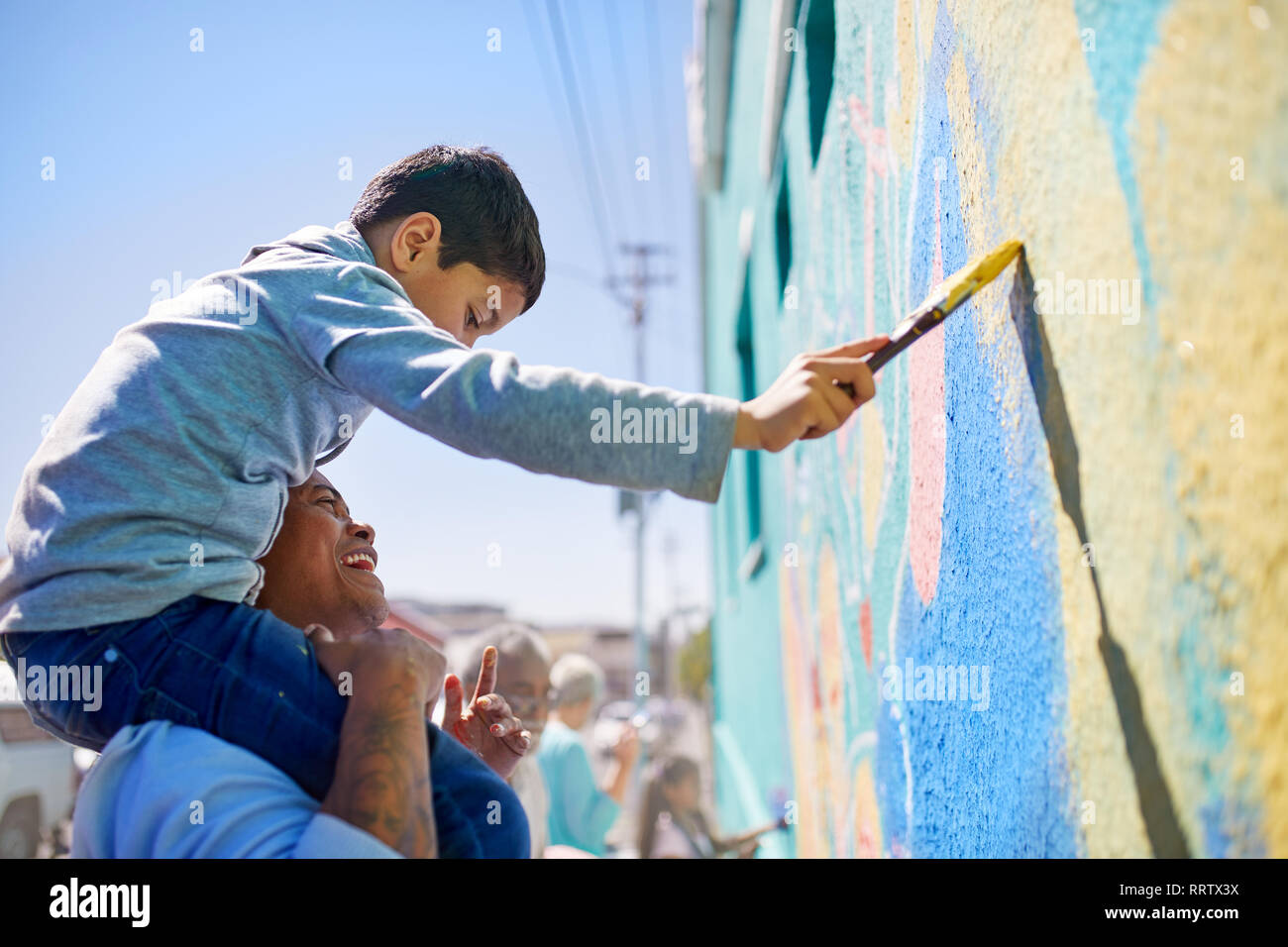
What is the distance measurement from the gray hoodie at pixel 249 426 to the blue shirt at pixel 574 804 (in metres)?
3.59

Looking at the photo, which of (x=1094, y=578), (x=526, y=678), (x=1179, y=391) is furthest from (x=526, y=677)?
(x=1179, y=391)

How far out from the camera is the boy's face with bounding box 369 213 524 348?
59.1 inches

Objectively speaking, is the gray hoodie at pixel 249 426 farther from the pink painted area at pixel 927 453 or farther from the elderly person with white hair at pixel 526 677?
the elderly person with white hair at pixel 526 677

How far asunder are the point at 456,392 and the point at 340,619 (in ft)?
2.07

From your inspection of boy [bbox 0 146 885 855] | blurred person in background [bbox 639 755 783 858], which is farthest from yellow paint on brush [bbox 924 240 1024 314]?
blurred person in background [bbox 639 755 783 858]

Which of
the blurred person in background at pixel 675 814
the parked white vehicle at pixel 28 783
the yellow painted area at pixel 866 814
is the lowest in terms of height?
the parked white vehicle at pixel 28 783

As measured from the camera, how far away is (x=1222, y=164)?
792 millimetres

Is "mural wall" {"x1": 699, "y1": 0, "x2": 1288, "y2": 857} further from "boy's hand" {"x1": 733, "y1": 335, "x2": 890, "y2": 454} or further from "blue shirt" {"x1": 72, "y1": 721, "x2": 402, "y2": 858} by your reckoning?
"blue shirt" {"x1": 72, "y1": 721, "x2": 402, "y2": 858}

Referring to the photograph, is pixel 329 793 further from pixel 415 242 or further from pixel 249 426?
pixel 415 242

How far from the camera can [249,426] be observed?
129 centimetres

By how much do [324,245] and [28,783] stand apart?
938cm

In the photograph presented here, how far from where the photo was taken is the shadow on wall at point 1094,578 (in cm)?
92

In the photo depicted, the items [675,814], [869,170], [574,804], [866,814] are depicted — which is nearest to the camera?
[869,170]

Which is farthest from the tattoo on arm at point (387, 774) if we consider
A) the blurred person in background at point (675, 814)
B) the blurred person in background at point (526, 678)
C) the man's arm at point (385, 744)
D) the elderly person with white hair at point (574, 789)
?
the blurred person in background at point (675, 814)
